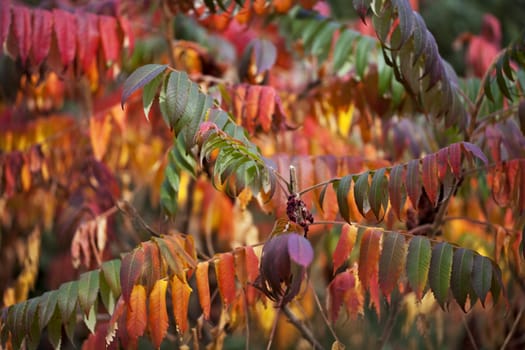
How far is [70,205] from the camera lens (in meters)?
3.77

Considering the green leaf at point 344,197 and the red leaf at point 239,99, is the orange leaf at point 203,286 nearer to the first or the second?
the green leaf at point 344,197

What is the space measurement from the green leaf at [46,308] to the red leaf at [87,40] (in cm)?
106

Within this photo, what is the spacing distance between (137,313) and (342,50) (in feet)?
5.35

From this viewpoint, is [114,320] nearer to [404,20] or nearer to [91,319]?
[91,319]

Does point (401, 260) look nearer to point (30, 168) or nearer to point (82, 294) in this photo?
point (82, 294)

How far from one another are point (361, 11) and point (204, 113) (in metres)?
0.56

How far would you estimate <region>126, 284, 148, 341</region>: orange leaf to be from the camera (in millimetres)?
2230

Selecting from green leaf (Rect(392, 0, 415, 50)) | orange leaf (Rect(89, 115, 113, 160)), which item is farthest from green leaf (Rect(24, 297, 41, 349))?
green leaf (Rect(392, 0, 415, 50))

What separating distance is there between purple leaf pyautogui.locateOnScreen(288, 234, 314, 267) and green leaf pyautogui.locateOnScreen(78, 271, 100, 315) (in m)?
0.73

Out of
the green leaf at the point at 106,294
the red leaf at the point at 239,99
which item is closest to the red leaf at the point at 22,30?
the red leaf at the point at 239,99

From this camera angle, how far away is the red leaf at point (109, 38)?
3.12 m

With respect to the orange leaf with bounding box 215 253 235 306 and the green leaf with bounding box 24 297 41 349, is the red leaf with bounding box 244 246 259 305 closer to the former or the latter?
the orange leaf with bounding box 215 253 235 306

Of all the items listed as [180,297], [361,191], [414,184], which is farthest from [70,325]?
[414,184]

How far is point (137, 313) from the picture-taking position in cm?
224
